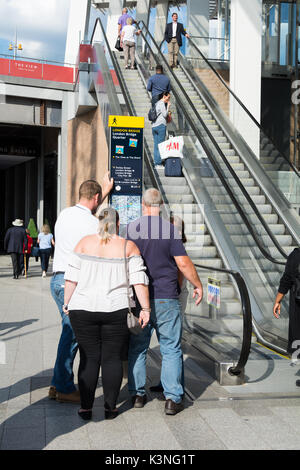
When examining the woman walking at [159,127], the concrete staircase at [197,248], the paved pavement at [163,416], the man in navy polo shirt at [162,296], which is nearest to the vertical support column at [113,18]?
the concrete staircase at [197,248]

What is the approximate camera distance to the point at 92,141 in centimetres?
1781

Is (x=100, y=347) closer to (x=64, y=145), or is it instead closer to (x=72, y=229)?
(x=72, y=229)

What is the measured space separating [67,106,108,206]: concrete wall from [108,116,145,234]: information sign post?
7.24 metres

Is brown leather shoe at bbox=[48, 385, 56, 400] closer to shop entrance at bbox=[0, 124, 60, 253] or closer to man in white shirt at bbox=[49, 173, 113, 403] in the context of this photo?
man in white shirt at bbox=[49, 173, 113, 403]

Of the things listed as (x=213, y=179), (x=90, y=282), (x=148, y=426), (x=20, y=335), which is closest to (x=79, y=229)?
(x=90, y=282)

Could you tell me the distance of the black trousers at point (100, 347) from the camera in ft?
14.1

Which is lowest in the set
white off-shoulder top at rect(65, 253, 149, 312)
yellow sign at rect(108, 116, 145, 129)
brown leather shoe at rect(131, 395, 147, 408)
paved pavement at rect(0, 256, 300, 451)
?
paved pavement at rect(0, 256, 300, 451)

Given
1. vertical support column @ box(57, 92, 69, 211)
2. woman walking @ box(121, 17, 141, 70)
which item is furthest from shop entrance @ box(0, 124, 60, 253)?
woman walking @ box(121, 17, 141, 70)

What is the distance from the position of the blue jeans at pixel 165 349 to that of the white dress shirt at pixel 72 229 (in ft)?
2.69

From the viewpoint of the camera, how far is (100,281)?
429cm

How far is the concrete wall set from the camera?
52.5ft

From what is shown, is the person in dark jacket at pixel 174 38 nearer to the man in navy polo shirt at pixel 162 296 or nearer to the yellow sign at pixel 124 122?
the yellow sign at pixel 124 122
